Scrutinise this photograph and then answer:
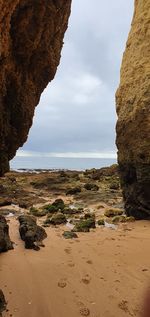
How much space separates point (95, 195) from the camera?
Result: 22.0 metres

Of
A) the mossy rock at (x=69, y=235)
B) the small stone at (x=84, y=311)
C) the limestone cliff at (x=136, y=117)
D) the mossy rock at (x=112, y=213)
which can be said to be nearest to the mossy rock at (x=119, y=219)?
the limestone cliff at (x=136, y=117)

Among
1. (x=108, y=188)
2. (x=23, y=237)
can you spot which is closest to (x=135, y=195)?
(x=23, y=237)

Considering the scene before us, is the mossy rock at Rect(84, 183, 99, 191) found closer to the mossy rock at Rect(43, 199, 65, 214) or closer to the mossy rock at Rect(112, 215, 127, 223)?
the mossy rock at Rect(43, 199, 65, 214)

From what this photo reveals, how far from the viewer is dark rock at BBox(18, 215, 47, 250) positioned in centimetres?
1003

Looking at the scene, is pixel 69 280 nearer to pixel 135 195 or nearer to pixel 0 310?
pixel 0 310

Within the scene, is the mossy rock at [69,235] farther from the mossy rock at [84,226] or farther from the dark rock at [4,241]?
the dark rock at [4,241]

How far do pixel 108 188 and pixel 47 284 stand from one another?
18104 mm

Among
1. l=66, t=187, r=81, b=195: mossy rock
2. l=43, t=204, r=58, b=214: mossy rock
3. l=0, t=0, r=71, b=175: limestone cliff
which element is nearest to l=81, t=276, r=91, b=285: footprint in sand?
Result: l=0, t=0, r=71, b=175: limestone cliff

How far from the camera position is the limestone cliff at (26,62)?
433 inches

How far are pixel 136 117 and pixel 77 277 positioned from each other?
24.9ft

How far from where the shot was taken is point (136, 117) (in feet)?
44.8

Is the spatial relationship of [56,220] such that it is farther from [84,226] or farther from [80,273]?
[80,273]

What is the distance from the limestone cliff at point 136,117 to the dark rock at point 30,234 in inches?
173

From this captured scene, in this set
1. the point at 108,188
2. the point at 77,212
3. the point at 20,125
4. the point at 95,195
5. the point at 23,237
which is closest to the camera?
the point at 23,237
